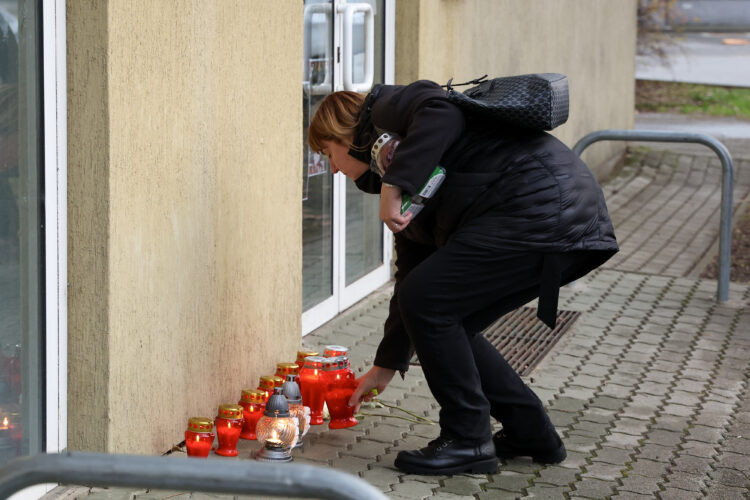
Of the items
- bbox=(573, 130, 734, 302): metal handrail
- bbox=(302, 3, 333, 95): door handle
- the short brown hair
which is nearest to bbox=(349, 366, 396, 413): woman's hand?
the short brown hair

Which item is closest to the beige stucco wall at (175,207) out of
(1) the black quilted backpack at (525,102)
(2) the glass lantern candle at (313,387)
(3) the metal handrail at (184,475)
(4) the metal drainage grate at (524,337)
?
(2) the glass lantern candle at (313,387)

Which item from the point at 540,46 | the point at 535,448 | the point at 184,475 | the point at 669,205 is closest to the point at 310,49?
the point at 535,448

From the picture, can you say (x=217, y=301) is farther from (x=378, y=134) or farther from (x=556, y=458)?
(x=556, y=458)

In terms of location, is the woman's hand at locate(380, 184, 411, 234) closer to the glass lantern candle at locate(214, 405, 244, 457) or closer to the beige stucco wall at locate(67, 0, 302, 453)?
the beige stucco wall at locate(67, 0, 302, 453)

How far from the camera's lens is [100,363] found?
10.8 feet

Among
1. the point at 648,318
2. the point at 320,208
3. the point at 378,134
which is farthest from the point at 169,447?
the point at 648,318

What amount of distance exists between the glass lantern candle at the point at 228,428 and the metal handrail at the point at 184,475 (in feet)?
7.00

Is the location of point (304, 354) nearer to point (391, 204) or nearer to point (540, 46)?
point (391, 204)

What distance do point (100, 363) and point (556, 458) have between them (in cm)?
157

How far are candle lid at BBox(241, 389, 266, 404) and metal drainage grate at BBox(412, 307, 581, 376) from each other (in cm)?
130

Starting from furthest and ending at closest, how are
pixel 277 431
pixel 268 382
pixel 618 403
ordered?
pixel 618 403
pixel 268 382
pixel 277 431

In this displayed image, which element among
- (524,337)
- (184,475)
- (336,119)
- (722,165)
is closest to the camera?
(184,475)

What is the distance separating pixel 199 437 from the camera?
3.59m

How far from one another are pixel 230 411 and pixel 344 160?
94cm
